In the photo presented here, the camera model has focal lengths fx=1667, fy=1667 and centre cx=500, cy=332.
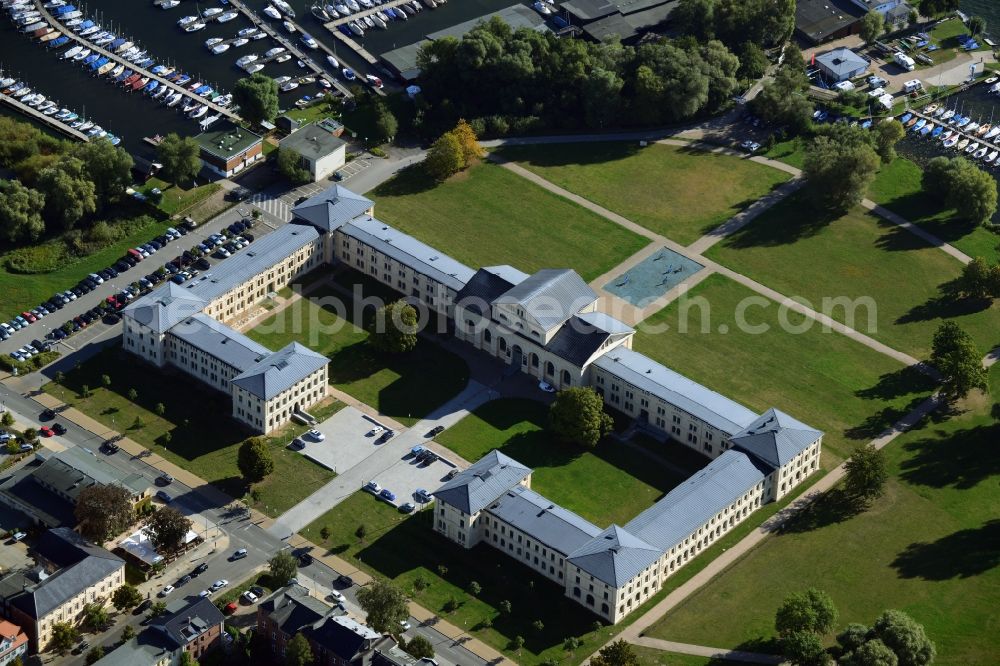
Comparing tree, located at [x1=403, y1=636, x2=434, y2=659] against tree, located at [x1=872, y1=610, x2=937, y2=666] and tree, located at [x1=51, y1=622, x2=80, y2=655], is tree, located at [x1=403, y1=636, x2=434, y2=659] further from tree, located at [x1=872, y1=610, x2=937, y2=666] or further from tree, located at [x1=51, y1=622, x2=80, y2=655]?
tree, located at [x1=872, y1=610, x2=937, y2=666]

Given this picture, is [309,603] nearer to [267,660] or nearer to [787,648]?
[267,660]

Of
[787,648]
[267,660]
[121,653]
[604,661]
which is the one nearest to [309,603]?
[267,660]

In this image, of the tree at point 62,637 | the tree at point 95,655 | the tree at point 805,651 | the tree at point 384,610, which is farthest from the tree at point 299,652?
the tree at point 805,651

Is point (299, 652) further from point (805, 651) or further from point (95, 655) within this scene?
point (805, 651)

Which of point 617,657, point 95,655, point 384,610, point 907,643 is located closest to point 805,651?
point 907,643
